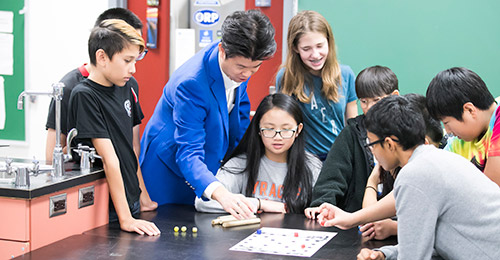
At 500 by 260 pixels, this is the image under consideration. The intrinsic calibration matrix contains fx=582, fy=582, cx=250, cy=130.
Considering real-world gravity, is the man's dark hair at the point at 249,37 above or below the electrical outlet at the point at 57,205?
above

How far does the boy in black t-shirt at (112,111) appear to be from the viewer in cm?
213

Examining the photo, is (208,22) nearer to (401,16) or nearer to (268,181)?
(401,16)

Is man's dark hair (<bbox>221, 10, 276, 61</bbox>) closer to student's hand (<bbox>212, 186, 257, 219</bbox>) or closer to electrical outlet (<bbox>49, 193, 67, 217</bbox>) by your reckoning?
student's hand (<bbox>212, 186, 257, 219</bbox>)

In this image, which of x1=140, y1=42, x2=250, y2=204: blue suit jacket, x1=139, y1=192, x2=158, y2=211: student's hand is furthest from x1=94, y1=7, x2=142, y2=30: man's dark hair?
x1=139, y1=192, x2=158, y2=211: student's hand

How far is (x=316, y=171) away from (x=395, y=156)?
85cm

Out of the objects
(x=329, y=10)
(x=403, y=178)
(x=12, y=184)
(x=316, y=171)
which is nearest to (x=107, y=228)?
(x=12, y=184)

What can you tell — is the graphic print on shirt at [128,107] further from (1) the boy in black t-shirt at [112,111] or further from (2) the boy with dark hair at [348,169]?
(2) the boy with dark hair at [348,169]

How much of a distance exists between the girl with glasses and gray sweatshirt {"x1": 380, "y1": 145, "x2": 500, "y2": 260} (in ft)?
2.99

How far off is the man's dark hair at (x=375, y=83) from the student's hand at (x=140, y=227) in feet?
3.60

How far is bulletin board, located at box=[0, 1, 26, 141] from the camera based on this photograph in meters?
4.28

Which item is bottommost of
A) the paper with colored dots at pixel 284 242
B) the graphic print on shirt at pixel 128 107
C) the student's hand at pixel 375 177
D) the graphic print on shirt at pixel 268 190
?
the paper with colored dots at pixel 284 242

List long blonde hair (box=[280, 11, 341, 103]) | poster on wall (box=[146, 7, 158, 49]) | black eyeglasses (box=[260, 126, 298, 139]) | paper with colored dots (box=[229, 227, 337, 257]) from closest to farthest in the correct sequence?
1. paper with colored dots (box=[229, 227, 337, 257])
2. black eyeglasses (box=[260, 126, 298, 139])
3. long blonde hair (box=[280, 11, 341, 103])
4. poster on wall (box=[146, 7, 158, 49])

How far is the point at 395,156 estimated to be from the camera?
173 centimetres

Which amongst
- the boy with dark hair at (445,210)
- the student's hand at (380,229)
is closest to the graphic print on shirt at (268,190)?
the student's hand at (380,229)
